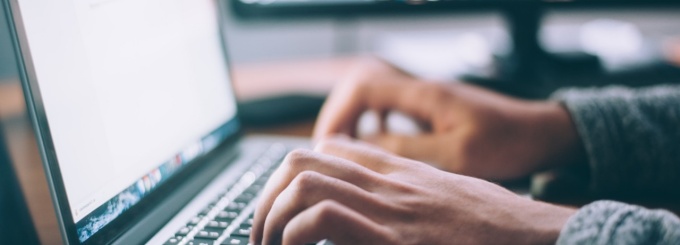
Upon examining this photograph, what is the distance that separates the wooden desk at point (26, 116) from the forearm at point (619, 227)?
1.04 ft

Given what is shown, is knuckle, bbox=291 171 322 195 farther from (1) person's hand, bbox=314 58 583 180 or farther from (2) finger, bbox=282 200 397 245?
(1) person's hand, bbox=314 58 583 180

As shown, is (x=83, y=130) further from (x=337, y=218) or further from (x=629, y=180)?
(x=629, y=180)

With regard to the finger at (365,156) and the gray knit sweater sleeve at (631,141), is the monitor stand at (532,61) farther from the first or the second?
the finger at (365,156)

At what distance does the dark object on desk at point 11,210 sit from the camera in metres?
0.46

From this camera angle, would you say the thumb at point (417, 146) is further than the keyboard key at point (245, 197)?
Yes

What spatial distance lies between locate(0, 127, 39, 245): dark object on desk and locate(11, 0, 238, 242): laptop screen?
0.10 meters

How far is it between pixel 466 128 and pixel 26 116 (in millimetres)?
368

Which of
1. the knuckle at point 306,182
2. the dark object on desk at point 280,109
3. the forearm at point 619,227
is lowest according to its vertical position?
the dark object on desk at point 280,109

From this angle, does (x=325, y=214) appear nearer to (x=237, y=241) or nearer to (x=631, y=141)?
(x=237, y=241)

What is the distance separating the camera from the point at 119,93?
42 cm

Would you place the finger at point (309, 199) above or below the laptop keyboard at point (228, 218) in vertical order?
above

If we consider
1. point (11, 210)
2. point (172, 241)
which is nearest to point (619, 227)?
point (172, 241)

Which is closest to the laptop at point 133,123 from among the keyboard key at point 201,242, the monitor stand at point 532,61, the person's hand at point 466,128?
the keyboard key at point 201,242

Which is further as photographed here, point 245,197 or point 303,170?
point 245,197
